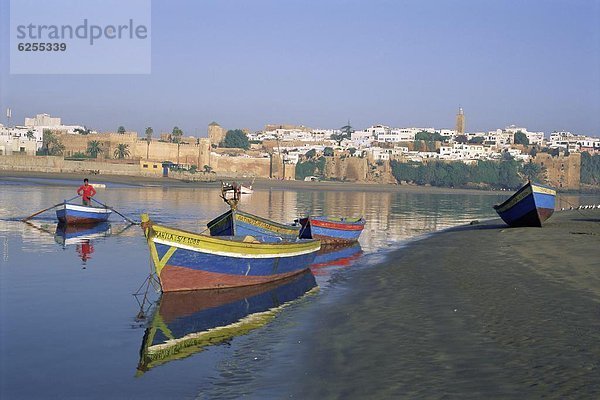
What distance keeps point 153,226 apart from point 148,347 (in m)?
3.57

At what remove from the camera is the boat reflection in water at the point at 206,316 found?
35.2 ft

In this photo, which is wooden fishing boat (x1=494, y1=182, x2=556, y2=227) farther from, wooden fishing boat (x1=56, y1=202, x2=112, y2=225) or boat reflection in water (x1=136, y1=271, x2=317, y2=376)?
wooden fishing boat (x1=56, y1=202, x2=112, y2=225)

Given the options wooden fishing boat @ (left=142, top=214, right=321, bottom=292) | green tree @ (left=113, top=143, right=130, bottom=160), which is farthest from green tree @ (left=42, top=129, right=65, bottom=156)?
wooden fishing boat @ (left=142, top=214, right=321, bottom=292)

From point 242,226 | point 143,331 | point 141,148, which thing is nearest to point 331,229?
point 242,226

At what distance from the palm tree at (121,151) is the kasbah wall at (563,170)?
95.3m

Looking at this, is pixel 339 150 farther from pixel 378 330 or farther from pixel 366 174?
pixel 378 330

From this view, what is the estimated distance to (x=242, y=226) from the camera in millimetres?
18688

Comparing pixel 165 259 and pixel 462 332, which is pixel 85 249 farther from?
pixel 462 332

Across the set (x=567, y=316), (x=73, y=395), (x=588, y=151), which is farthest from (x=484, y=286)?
(x=588, y=151)

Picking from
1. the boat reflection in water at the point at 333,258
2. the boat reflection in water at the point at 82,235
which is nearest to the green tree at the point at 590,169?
the boat reflection in water at the point at 333,258

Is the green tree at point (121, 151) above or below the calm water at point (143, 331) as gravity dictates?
above

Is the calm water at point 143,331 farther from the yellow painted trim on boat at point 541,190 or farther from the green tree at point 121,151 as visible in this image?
the green tree at point 121,151

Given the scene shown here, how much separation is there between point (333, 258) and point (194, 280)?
890 cm

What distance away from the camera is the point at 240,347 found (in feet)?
35.6
